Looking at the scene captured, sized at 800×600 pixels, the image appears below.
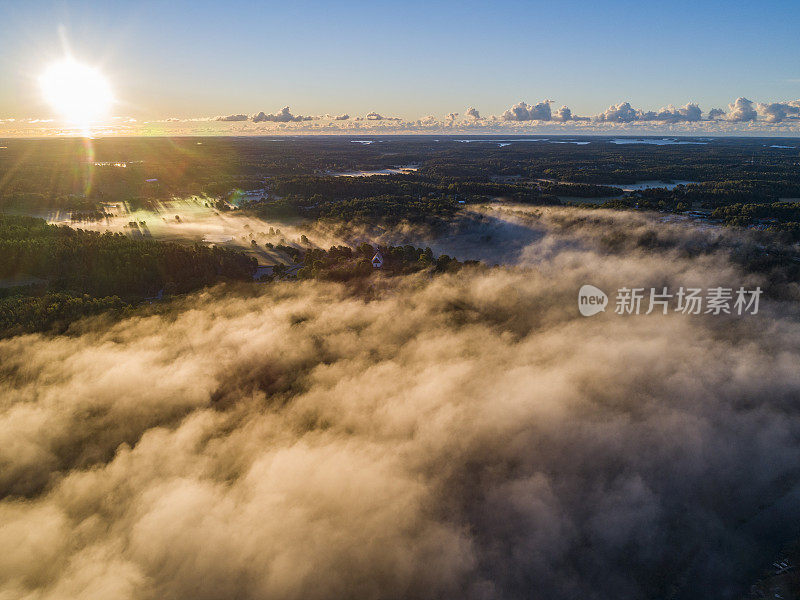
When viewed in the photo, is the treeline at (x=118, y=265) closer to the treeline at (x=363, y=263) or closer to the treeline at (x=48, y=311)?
the treeline at (x=48, y=311)

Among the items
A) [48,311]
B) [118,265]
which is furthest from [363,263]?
[48,311]

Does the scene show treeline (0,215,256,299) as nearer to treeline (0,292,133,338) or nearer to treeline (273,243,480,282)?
treeline (0,292,133,338)

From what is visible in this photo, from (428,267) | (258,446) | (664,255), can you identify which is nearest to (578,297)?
(664,255)

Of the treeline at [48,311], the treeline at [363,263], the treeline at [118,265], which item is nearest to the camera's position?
the treeline at [48,311]

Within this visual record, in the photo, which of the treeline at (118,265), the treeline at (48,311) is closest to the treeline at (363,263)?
the treeline at (118,265)

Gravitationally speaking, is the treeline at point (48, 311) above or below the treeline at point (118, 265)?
below

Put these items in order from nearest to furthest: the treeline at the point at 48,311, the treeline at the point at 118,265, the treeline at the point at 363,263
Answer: the treeline at the point at 48,311
the treeline at the point at 118,265
the treeline at the point at 363,263

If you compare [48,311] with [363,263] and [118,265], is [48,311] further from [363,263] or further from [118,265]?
[363,263]

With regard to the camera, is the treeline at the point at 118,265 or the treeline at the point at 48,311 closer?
the treeline at the point at 48,311
